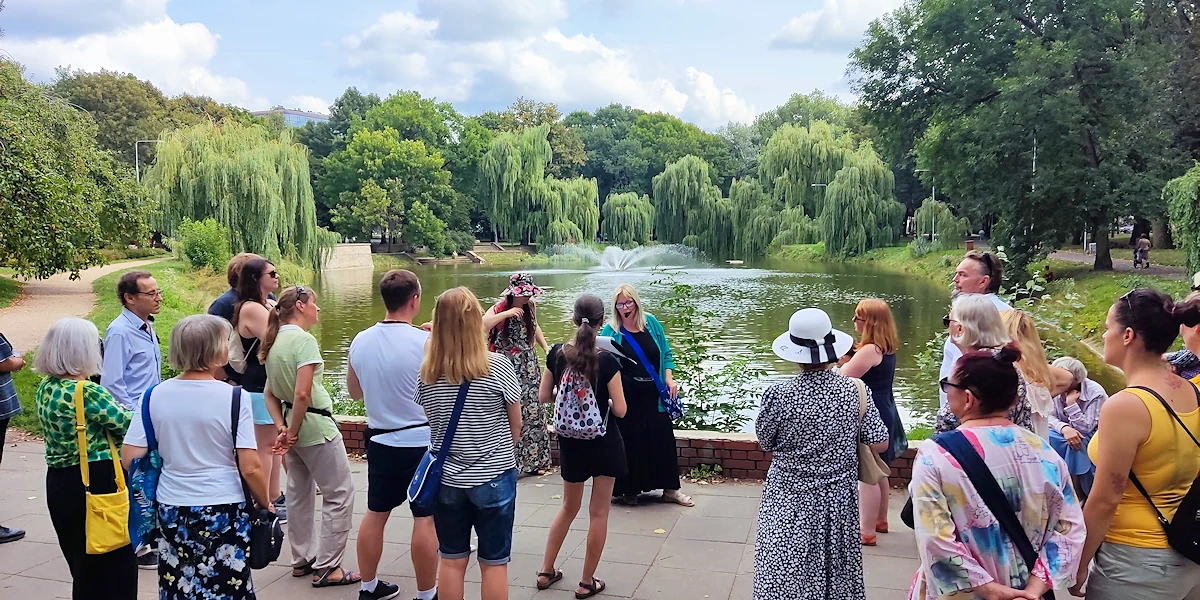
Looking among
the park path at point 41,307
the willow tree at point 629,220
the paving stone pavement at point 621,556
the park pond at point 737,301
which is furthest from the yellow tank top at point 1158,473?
the willow tree at point 629,220

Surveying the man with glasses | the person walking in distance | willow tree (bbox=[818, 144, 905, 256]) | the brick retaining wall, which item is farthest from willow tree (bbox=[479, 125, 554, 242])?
the man with glasses

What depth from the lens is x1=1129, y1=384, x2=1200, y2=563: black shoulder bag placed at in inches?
96.2

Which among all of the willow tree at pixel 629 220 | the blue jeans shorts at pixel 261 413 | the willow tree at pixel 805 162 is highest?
the willow tree at pixel 805 162

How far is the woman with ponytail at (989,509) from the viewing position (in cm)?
229

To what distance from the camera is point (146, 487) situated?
3.18 m

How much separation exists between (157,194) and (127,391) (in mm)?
27622

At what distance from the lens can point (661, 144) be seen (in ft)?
252

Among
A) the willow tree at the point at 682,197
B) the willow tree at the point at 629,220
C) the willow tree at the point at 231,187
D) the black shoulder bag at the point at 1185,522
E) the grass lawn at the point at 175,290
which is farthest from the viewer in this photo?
the willow tree at the point at 629,220

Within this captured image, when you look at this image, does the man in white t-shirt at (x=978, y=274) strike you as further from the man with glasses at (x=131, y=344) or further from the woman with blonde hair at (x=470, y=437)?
the man with glasses at (x=131, y=344)

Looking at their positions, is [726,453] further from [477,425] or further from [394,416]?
[477,425]

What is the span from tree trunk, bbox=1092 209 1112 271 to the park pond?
4425mm

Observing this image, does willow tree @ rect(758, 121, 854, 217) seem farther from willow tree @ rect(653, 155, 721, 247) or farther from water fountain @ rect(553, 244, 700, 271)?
water fountain @ rect(553, 244, 700, 271)

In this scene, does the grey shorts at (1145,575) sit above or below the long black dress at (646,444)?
above

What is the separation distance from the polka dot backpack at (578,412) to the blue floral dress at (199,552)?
1424 millimetres
